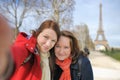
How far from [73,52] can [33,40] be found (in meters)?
0.77

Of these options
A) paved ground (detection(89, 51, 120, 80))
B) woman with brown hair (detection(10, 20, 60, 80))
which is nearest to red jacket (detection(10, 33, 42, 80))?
woman with brown hair (detection(10, 20, 60, 80))

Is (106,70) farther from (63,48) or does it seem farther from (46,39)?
(46,39)

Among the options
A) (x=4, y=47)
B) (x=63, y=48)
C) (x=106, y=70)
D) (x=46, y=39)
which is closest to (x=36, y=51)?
→ (x=46, y=39)

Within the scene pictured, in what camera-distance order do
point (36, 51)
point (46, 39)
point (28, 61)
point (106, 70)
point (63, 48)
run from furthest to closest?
1. point (106, 70)
2. point (63, 48)
3. point (46, 39)
4. point (36, 51)
5. point (28, 61)

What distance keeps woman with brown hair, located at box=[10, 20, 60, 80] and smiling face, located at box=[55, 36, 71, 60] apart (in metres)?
0.22

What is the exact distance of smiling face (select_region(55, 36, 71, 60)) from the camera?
102 inches

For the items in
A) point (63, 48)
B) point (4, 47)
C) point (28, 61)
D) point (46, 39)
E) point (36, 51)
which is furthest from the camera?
point (63, 48)

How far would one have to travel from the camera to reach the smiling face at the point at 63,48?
260 cm

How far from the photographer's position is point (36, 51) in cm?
209

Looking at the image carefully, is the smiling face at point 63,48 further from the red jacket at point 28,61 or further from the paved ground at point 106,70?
the paved ground at point 106,70

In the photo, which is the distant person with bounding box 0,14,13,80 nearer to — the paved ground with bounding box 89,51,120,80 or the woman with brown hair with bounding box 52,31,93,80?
the woman with brown hair with bounding box 52,31,93,80

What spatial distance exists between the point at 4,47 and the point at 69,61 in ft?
7.42

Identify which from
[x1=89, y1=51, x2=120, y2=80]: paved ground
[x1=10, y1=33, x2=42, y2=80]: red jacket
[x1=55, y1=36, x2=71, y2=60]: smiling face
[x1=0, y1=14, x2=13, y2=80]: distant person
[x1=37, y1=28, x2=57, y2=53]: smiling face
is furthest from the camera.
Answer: [x1=89, y1=51, x2=120, y2=80]: paved ground

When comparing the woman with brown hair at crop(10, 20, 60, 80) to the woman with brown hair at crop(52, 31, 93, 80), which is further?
the woman with brown hair at crop(52, 31, 93, 80)
